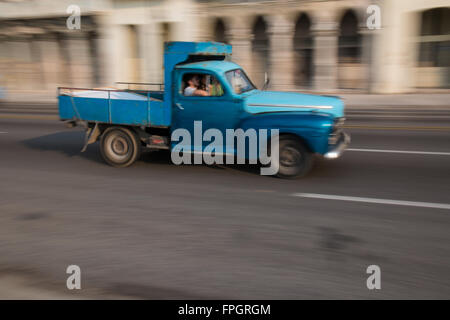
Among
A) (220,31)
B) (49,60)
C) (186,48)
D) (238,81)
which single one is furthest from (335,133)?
(49,60)

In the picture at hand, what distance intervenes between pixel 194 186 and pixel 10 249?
10.3 feet

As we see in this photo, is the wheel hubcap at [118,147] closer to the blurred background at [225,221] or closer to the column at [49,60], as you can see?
the blurred background at [225,221]

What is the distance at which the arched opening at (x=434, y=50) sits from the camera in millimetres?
22078

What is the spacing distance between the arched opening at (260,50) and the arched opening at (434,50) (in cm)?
835

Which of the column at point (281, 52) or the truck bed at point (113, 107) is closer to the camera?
the truck bed at point (113, 107)

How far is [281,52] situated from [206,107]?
58.3 feet

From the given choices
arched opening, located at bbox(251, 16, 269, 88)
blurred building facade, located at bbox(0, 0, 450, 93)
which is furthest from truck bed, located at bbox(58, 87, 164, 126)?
arched opening, located at bbox(251, 16, 269, 88)

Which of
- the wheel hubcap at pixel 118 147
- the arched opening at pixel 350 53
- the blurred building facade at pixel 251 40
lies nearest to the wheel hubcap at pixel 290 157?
the wheel hubcap at pixel 118 147

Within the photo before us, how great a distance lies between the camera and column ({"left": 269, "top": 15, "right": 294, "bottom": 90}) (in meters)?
24.2

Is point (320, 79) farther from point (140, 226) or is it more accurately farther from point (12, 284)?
point (12, 284)

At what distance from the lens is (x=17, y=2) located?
32.6 metres

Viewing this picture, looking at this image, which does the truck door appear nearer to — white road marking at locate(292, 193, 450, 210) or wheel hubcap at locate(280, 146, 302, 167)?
wheel hubcap at locate(280, 146, 302, 167)

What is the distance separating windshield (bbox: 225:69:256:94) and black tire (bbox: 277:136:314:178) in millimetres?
1329

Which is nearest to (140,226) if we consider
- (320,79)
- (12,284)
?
(12,284)
